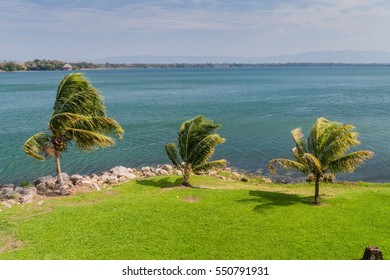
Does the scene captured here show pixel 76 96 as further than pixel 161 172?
No

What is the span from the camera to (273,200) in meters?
16.9

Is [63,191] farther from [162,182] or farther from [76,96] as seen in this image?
[162,182]

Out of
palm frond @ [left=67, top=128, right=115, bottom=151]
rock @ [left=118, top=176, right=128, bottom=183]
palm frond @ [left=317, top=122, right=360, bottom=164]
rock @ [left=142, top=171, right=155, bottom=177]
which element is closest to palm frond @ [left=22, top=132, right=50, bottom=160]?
palm frond @ [left=67, top=128, right=115, bottom=151]

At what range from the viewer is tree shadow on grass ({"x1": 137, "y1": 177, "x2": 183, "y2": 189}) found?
20005 mm

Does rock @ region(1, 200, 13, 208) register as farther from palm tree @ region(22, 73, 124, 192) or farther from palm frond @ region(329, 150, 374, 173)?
palm frond @ region(329, 150, 374, 173)

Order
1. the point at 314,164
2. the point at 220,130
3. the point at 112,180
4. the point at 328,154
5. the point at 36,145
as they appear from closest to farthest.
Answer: the point at 314,164 → the point at 328,154 → the point at 36,145 → the point at 112,180 → the point at 220,130

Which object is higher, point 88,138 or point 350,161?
point 88,138

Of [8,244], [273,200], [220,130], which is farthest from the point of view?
[220,130]

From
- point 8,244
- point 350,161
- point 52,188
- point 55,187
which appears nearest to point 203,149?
point 350,161

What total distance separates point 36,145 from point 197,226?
32.7 feet

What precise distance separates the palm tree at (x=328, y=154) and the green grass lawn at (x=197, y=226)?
1569 mm

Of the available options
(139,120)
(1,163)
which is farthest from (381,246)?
(139,120)

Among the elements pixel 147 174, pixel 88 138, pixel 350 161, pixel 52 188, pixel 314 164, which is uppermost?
pixel 88 138
